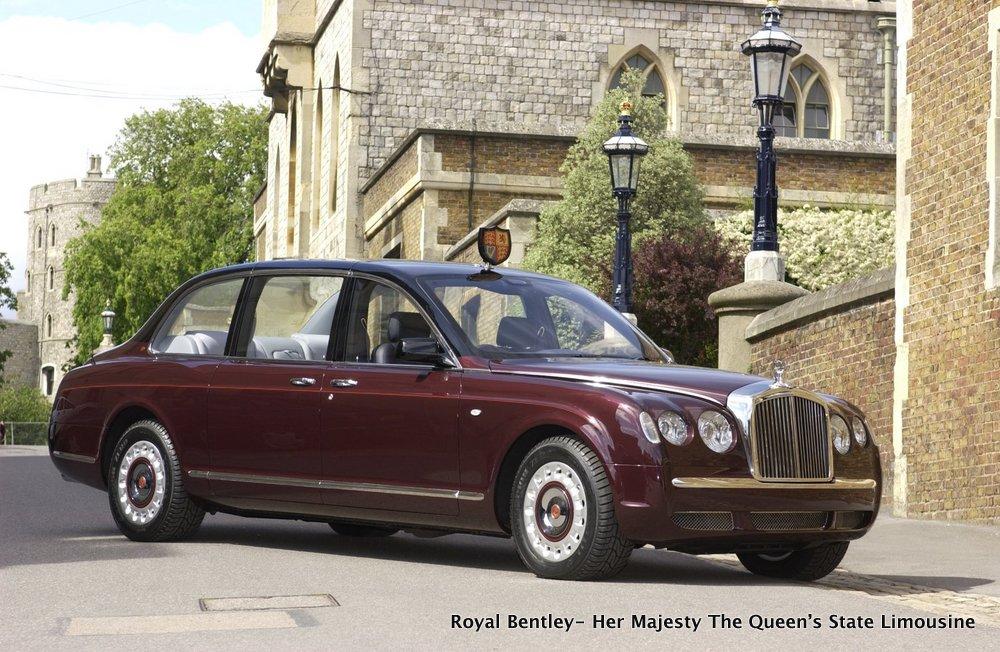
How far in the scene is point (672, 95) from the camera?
37.1 metres

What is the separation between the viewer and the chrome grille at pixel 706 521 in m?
8.27

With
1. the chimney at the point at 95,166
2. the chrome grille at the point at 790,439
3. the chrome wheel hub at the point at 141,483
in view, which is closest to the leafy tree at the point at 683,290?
the chrome wheel hub at the point at 141,483

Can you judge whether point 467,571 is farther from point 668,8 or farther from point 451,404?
point 668,8

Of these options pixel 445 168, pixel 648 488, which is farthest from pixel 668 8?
pixel 648 488

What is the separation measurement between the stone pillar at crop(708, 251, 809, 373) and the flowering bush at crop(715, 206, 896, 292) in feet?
20.4

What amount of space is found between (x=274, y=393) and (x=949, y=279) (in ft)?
21.4

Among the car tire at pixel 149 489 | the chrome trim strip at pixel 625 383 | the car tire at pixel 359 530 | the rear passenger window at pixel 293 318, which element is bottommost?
the car tire at pixel 359 530

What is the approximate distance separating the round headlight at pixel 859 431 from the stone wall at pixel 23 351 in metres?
115

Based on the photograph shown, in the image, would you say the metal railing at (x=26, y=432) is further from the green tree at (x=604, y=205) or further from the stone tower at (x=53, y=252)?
the green tree at (x=604, y=205)

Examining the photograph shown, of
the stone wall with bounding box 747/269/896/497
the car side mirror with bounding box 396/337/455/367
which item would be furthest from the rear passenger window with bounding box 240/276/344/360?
the stone wall with bounding box 747/269/896/497

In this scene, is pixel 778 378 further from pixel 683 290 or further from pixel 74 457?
pixel 683 290

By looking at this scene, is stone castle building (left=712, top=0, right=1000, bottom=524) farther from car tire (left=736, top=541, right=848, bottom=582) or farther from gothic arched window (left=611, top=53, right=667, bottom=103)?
gothic arched window (left=611, top=53, right=667, bottom=103)

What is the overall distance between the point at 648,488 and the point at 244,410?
2956 millimetres

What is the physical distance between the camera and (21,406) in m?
103
